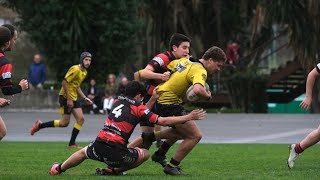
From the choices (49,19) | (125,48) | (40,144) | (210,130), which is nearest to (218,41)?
(125,48)

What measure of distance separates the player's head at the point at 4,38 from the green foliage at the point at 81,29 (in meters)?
22.1

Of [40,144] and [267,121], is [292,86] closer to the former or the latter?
[267,121]

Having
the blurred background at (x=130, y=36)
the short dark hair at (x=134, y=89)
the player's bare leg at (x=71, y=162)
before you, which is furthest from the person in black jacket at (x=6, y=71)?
the blurred background at (x=130, y=36)

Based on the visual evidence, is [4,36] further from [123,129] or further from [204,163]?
[204,163]

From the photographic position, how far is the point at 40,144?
832 inches

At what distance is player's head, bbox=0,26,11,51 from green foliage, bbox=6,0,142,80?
22.1m

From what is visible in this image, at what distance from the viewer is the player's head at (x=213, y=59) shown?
1301cm

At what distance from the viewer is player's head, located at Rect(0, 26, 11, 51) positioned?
12.5m

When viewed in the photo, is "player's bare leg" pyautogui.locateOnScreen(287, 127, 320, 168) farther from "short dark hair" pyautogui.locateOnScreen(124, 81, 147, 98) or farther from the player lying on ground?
"short dark hair" pyautogui.locateOnScreen(124, 81, 147, 98)

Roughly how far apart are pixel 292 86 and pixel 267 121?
11.9 meters

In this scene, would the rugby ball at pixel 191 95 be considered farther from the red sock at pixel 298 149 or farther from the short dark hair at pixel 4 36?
the short dark hair at pixel 4 36

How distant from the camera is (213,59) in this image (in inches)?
513

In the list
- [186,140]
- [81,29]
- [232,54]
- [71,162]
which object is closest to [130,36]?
[81,29]

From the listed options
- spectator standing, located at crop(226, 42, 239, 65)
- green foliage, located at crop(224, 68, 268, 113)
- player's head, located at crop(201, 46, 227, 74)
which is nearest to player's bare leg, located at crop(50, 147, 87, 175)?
player's head, located at crop(201, 46, 227, 74)
